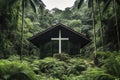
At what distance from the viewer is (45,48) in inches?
1135

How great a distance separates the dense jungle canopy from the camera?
33.7 feet

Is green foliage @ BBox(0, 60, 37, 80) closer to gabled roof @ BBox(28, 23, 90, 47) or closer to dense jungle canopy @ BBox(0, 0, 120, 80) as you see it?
dense jungle canopy @ BBox(0, 0, 120, 80)

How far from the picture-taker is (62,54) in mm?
25078

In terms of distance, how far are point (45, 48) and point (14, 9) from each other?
5.31m

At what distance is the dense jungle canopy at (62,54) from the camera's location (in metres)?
10.3

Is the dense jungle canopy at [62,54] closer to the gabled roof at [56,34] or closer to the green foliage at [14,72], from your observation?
the green foliage at [14,72]

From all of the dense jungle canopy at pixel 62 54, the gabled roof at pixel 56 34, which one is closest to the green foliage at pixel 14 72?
the dense jungle canopy at pixel 62 54

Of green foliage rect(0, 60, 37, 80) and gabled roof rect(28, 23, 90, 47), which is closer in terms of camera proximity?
green foliage rect(0, 60, 37, 80)

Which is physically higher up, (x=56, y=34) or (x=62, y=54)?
(x=56, y=34)

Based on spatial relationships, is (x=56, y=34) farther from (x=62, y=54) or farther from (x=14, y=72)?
(x=14, y=72)

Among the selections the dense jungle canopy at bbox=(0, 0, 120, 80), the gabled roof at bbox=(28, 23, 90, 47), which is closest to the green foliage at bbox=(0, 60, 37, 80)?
the dense jungle canopy at bbox=(0, 0, 120, 80)

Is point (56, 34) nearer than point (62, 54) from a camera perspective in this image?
No

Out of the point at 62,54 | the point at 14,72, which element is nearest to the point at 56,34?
the point at 62,54

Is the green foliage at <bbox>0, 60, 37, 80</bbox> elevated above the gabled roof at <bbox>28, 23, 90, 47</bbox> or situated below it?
below
